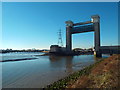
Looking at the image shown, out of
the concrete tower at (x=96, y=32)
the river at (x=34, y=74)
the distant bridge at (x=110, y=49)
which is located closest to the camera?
the river at (x=34, y=74)

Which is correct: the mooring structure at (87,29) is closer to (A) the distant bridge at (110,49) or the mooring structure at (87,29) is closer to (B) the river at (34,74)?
(A) the distant bridge at (110,49)

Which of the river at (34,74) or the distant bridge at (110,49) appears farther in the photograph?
the distant bridge at (110,49)

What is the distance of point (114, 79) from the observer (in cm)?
577

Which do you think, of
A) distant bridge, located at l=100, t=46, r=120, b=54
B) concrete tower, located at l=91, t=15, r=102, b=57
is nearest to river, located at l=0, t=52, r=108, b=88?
concrete tower, located at l=91, t=15, r=102, b=57

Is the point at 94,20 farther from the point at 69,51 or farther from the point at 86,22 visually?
the point at 69,51

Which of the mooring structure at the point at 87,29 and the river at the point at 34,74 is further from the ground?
the mooring structure at the point at 87,29

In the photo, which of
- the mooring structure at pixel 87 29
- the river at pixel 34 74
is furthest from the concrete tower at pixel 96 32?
the river at pixel 34 74

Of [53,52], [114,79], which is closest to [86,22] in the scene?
[53,52]

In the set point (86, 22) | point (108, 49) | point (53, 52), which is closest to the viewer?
point (108, 49)

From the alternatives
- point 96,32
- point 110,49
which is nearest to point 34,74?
point 110,49

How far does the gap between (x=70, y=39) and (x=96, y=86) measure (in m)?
56.7

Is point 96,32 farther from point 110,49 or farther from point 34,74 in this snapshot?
point 34,74

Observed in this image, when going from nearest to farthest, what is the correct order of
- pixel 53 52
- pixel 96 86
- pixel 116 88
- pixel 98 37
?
pixel 116 88, pixel 96 86, pixel 98 37, pixel 53 52

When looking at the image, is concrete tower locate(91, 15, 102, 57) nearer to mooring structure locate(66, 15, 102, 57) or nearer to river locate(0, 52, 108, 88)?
mooring structure locate(66, 15, 102, 57)
